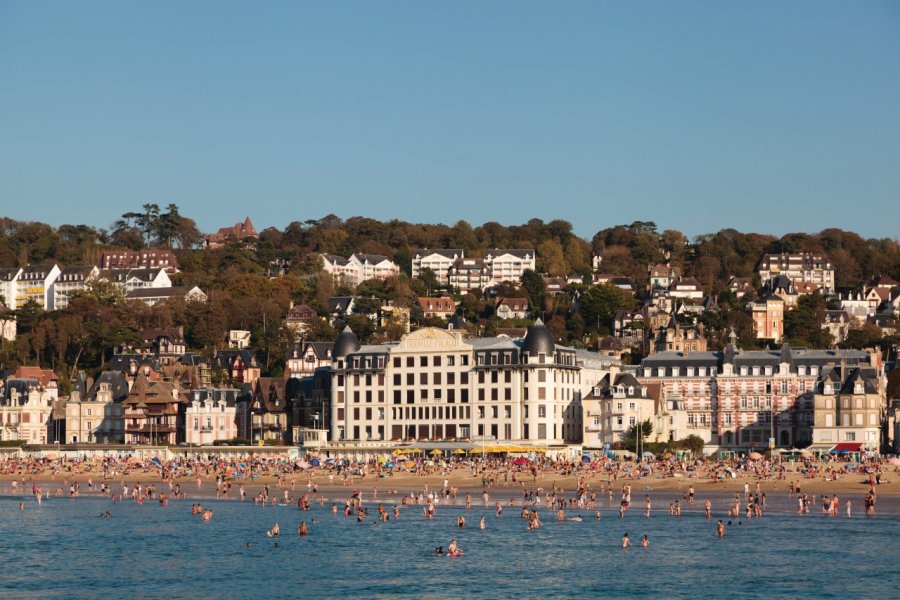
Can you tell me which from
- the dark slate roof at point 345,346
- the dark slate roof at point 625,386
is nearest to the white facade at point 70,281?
the dark slate roof at point 345,346

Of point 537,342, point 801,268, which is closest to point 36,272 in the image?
point 801,268

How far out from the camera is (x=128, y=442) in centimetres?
12744

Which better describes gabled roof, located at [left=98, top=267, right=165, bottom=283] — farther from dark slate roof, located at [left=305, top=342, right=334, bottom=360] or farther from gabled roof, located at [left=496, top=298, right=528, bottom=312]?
dark slate roof, located at [left=305, top=342, right=334, bottom=360]

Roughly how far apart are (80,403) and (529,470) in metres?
49.1

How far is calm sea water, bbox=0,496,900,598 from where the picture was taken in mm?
53031

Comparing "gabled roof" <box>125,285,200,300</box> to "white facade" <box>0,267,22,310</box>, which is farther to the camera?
"white facade" <box>0,267,22,310</box>

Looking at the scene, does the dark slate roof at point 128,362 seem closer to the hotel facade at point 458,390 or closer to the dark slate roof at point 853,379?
the hotel facade at point 458,390

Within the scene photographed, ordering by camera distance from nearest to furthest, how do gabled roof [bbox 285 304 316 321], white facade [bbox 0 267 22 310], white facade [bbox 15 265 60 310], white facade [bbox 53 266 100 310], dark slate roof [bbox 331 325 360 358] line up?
dark slate roof [bbox 331 325 360 358], gabled roof [bbox 285 304 316 321], white facade [bbox 53 266 100 310], white facade [bbox 15 265 60 310], white facade [bbox 0 267 22 310]

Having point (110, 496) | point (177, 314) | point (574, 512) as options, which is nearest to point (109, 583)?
point (574, 512)

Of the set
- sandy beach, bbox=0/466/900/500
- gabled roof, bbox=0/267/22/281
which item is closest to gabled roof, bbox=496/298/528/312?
gabled roof, bbox=0/267/22/281

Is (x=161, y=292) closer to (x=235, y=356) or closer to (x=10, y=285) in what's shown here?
(x=10, y=285)

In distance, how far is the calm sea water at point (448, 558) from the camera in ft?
174

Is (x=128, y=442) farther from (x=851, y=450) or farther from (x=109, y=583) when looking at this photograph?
(x=109, y=583)

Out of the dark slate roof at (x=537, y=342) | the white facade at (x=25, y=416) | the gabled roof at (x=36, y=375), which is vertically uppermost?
the dark slate roof at (x=537, y=342)
